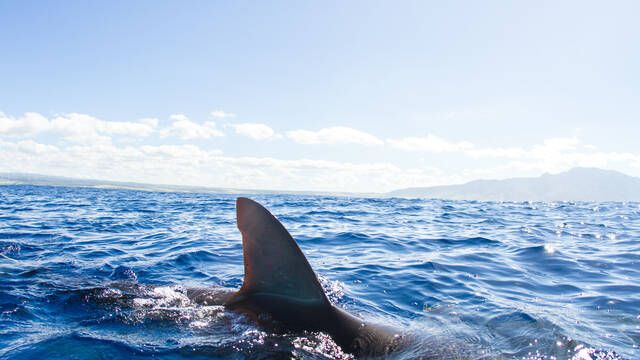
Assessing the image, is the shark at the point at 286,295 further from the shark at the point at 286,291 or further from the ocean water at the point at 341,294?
the ocean water at the point at 341,294

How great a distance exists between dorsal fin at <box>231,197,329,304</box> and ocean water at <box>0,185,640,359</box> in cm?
50

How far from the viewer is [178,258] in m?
12.4

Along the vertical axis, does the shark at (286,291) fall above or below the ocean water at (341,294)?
above

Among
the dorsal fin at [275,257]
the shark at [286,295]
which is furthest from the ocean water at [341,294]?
the dorsal fin at [275,257]

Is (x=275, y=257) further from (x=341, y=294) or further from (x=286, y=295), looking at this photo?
(x=341, y=294)

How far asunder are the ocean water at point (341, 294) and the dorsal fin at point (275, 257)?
502 millimetres

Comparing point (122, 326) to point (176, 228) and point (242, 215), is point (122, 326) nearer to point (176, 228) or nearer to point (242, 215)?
point (242, 215)

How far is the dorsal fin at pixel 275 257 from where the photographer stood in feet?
18.5

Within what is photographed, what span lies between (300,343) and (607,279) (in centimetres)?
887

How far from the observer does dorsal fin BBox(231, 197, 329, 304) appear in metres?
5.62

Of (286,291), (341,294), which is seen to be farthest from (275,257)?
(341,294)

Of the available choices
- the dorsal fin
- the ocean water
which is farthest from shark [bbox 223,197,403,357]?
the ocean water

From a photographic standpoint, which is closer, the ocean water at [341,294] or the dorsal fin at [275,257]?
the ocean water at [341,294]

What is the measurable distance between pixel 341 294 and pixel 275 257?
3.35m
